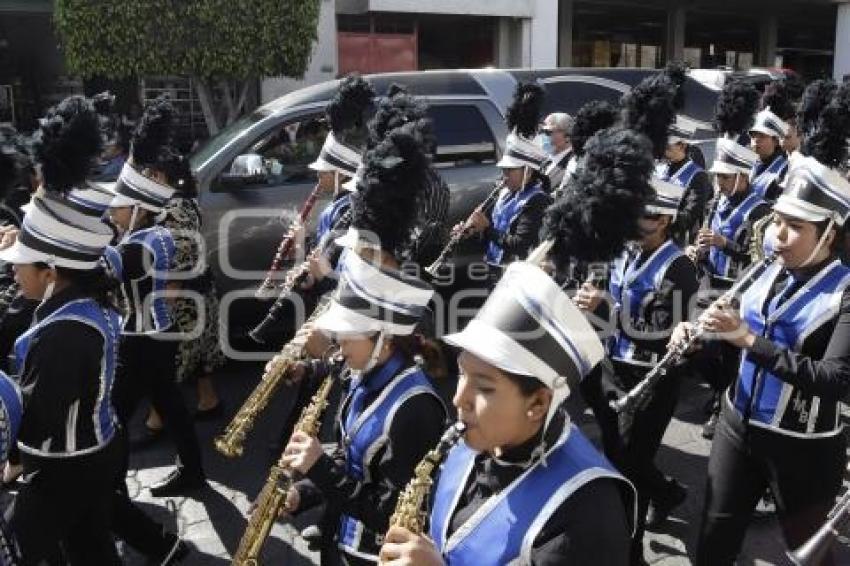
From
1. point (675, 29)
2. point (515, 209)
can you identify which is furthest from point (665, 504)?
point (675, 29)

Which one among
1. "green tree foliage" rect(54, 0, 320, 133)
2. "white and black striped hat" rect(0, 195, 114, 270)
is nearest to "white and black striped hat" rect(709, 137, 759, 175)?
"white and black striped hat" rect(0, 195, 114, 270)

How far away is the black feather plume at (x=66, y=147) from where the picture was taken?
382 cm

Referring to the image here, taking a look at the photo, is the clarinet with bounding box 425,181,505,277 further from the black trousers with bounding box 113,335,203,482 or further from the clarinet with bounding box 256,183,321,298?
the black trousers with bounding box 113,335,203,482

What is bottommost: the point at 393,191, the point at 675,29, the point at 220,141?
the point at 220,141

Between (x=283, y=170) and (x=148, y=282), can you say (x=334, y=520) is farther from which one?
(x=283, y=170)

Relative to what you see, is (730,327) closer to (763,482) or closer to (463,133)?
(763,482)

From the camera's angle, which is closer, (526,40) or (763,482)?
(763,482)

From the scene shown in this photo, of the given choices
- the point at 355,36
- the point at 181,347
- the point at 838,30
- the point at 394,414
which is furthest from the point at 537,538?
the point at 838,30

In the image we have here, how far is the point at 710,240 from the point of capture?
599 centimetres

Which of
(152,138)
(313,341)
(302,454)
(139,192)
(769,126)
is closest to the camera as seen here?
(302,454)

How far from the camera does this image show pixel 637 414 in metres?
4.09

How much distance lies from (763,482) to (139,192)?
358 cm

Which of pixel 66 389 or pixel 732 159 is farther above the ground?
pixel 732 159

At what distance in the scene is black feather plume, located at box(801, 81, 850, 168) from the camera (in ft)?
13.0
